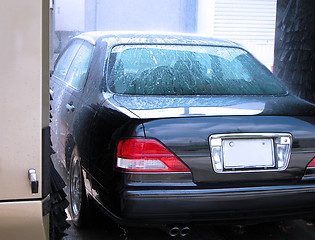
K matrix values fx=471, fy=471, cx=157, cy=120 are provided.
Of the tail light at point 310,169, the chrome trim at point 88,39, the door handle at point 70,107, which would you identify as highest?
the chrome trim at point 88,39

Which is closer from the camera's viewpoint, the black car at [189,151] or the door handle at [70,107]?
the black car at [189,151]

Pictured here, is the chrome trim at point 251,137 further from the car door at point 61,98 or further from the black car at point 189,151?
the car door at point 61,98

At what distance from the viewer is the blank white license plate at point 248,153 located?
265 cm

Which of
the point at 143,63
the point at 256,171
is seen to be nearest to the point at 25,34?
the point at 256,171

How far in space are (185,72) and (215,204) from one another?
1.19 meters

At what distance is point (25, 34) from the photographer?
1725mm

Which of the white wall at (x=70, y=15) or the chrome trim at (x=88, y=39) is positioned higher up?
the white wall at (x=70, y=15)

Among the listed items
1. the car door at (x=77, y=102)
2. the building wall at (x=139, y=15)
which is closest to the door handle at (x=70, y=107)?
the car door at (x=77, y=102)

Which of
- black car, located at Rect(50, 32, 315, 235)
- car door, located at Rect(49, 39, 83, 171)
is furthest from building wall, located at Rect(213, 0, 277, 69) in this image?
black car, located at Rect(50, 32, 315, 235)

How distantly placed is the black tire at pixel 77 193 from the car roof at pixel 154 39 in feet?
3.07

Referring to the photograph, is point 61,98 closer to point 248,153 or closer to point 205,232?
point 205,232

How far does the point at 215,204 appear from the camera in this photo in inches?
103

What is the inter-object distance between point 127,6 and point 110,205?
1510 centimetres

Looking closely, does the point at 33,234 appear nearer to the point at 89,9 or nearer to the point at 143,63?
the point at 143,63
